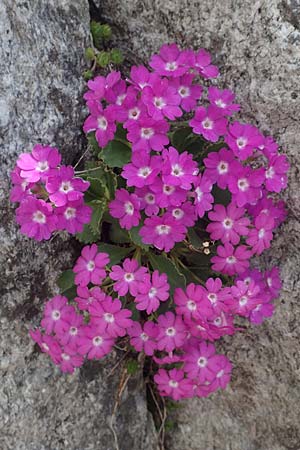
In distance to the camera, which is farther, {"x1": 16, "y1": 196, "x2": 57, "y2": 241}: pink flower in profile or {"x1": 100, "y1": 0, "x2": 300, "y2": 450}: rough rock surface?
{"x1": 100, "y1": 0, "x2": 300, "y2": 450}: rough rock surface

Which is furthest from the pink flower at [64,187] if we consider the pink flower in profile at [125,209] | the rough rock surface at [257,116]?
the rough rock surface at [257,116]

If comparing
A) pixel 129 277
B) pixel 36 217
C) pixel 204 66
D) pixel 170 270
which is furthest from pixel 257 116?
pixel 36 217

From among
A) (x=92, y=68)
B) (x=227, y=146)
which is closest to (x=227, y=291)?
(x=227, y=146)

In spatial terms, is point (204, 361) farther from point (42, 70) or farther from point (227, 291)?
point (42, 70)

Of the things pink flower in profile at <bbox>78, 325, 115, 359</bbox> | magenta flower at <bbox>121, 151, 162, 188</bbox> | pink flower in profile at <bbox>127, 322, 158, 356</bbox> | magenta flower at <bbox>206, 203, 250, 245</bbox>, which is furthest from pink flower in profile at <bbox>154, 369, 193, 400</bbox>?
magenta flower at <bbox>121, 151, 162, 188</bbox>

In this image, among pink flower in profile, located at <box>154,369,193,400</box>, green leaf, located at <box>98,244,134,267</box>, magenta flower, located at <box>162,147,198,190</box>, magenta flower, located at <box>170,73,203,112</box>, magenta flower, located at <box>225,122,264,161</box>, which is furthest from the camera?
pink flower in profile, located at <box>154,369,193,400</box>

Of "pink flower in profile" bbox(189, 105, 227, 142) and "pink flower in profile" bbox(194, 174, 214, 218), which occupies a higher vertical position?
"pink flower in profile" bbox(189, 105, 227, 142)

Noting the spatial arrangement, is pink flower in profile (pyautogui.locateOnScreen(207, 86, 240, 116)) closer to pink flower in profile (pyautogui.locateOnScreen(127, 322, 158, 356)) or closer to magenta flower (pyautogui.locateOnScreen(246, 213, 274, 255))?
magenta flower (pyautogui.locateOnScreen(246, 213, 274, 255))
